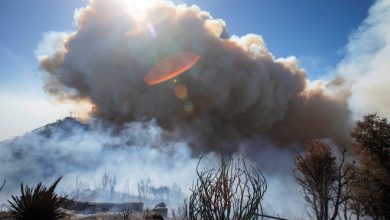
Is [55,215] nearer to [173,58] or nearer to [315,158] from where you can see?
[315,158]

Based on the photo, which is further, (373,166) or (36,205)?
(373,166)

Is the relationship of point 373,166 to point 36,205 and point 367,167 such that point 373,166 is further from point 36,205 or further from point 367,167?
point 36,205

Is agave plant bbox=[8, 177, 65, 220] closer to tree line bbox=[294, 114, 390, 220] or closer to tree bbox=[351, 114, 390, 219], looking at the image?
tree line bbox=[294, 114, 390, 220]

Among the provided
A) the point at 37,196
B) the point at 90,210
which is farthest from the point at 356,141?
the point at 37,196

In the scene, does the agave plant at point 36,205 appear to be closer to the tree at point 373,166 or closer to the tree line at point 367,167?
the tree line at point 367,167

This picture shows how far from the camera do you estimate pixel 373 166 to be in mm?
24500

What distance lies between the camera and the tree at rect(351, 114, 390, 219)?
78.9 ft

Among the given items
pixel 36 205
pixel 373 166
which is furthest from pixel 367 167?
pixel 36 205

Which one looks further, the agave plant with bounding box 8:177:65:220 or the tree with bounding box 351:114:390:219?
the tree with bounding box 351:114:390:219

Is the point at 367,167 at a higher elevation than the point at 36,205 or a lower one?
higher

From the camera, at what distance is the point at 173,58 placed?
52.4 m

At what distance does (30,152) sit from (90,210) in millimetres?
24917

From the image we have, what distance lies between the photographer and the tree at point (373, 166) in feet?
78.9

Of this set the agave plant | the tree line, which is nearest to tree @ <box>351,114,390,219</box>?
the tree line
